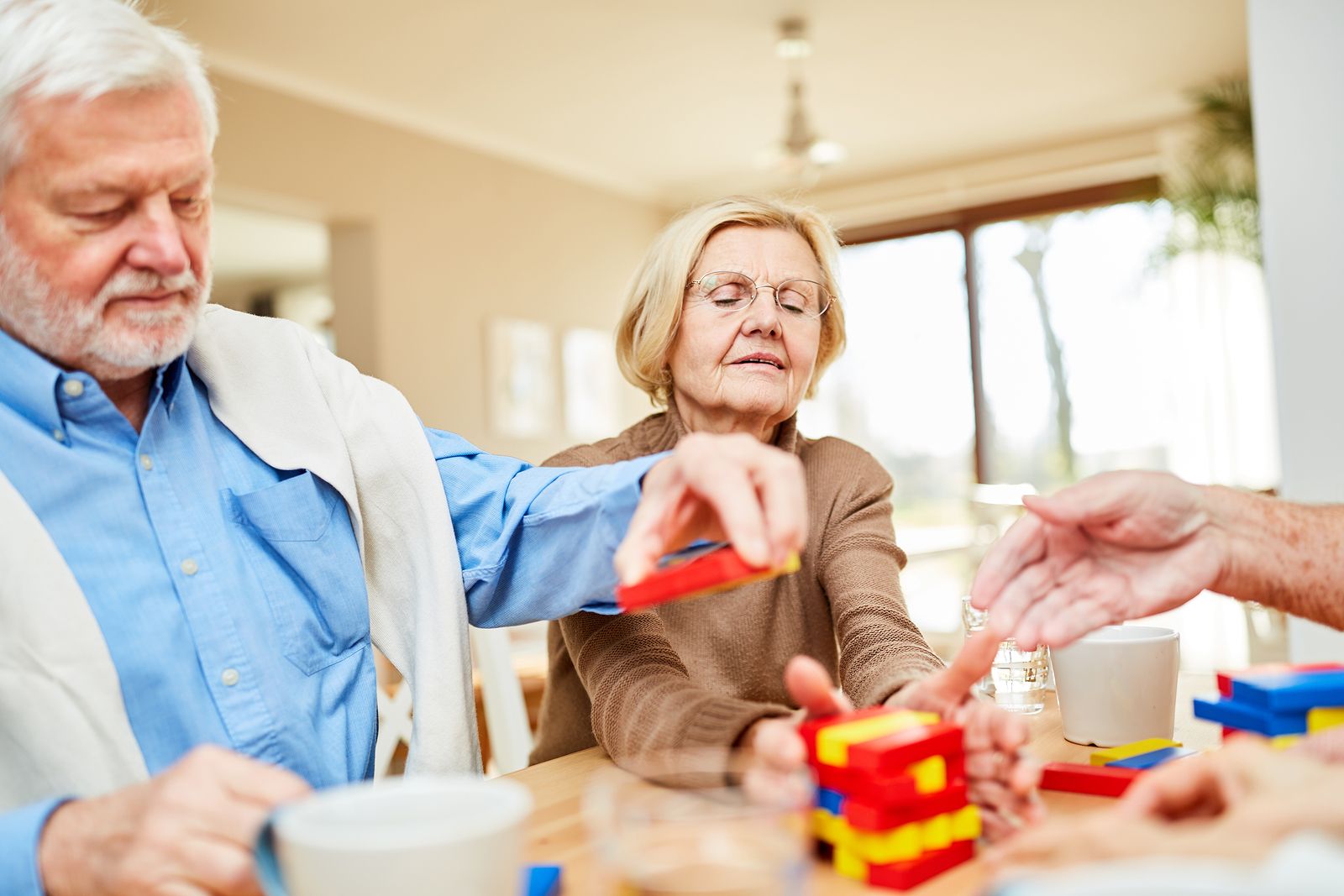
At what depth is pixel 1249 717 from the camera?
772 mm

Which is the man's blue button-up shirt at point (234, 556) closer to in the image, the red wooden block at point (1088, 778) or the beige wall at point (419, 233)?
the red wooden block at point (1088, 778)

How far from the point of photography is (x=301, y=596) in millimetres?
1090

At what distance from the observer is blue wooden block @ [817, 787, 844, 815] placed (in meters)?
0.67

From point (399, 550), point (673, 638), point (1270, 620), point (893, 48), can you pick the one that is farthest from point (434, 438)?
point (1270, 620)

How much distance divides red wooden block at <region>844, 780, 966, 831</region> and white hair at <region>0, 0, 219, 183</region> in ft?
2.79

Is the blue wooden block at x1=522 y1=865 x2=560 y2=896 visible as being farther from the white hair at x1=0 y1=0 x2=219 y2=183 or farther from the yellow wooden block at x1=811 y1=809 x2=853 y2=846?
the white hair at x1=0 y1=0 x2=219 y2=183

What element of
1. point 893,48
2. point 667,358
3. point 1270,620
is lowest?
point 1270,620

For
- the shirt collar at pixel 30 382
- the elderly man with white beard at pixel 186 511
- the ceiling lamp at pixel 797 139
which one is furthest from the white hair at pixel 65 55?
the ceiling lamp at pixel 797 139

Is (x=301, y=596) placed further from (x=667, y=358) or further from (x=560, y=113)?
(x=560, y=113)

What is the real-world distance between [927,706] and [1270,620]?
4324 millimetres

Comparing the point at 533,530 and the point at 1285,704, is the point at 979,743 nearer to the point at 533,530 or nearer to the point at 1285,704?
the point at 1285,704

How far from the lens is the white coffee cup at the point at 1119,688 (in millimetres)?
1012

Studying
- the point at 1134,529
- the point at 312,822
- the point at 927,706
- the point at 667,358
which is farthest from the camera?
the point at 667,358

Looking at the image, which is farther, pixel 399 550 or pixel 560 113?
pixel 560 113
